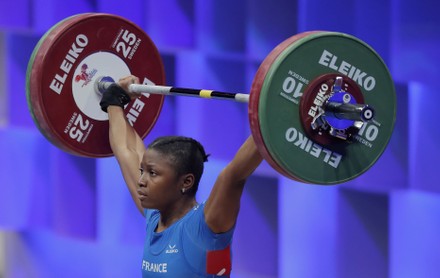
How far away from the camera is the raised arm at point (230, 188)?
2385 mm

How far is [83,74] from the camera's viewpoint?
10.4ft

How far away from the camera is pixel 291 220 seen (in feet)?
12.2

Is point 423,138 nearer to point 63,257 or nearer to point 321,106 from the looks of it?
point 321,106

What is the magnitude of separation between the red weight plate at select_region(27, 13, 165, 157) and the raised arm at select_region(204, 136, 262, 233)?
31.2 inches

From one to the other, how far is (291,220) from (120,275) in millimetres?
1242

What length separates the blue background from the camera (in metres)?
3.29

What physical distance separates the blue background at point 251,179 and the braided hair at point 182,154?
0.97 m

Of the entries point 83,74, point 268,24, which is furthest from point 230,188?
point 268,24

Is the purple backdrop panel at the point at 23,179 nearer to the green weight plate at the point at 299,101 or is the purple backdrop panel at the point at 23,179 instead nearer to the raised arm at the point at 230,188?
the raised arm at the point at 230,188

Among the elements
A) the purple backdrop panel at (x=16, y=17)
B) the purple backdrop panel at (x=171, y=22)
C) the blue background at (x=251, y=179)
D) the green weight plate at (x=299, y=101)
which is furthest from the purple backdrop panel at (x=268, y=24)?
the purple backdrop panel at (x=16, y=17)

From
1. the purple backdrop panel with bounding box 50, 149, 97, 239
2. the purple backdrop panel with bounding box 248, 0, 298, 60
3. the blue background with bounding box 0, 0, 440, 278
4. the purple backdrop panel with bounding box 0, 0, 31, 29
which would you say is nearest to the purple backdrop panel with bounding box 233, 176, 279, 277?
the blue background with bounding box 0, 0, 440, 278

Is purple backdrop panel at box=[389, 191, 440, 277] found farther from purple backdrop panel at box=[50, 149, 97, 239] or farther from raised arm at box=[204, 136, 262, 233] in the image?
purple backdrop panel at box=[50, 149, 97, 239]

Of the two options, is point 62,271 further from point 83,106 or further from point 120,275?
point 83,106

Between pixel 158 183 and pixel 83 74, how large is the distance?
28.5 inches
